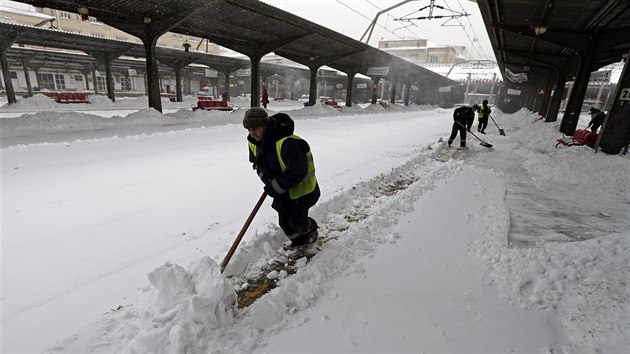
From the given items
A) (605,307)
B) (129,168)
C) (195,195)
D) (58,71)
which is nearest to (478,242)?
(605,307)

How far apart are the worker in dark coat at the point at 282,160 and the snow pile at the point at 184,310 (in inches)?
33.5

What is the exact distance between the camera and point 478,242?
130 inches

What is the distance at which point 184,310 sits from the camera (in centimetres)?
196

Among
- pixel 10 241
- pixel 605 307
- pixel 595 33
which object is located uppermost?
pixel 595 33

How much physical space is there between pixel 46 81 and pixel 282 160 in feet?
147

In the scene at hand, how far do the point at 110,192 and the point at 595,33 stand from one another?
45.4ft

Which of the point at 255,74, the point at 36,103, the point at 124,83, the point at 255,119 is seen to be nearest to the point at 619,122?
the point at 255,119

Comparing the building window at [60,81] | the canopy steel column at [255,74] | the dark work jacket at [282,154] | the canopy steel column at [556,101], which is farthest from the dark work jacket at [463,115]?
the building window at [60,81]

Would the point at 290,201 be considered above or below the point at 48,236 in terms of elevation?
above

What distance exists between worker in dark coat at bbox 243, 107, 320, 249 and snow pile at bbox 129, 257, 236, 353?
33.5 inches

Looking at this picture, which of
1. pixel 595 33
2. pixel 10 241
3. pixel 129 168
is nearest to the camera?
pixel 10 241

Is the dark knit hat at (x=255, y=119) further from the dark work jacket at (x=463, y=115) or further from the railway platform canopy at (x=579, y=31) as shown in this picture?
the dark work jacket at (x=463, y=115)

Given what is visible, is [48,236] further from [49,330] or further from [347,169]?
[347,169]

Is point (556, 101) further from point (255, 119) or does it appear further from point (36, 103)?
point (36, 103)
